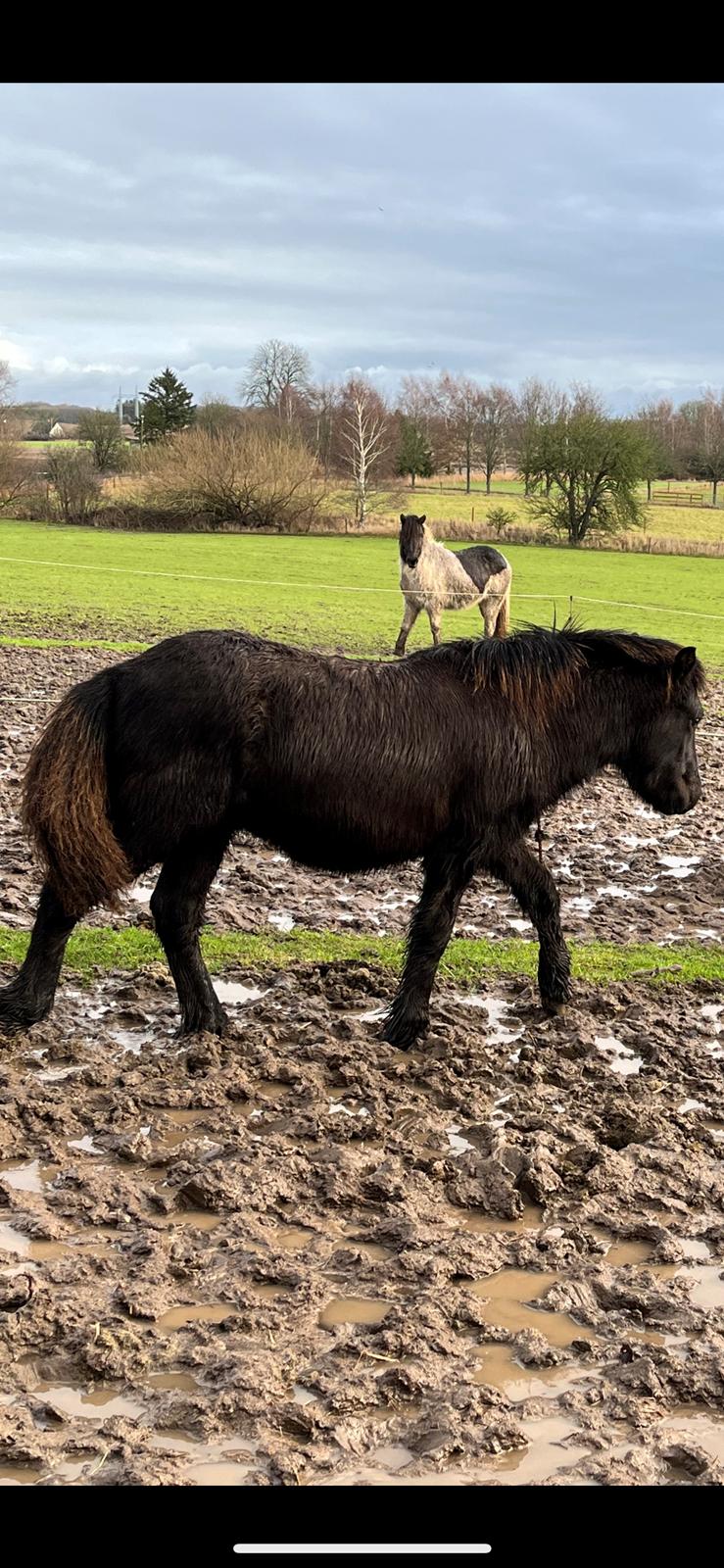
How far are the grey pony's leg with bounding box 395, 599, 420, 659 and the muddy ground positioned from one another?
10.3m

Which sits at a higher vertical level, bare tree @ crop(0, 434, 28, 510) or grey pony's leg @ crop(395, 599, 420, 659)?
bare tree @ crop(0, 434, 28, 510)

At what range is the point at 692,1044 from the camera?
5.12 meters

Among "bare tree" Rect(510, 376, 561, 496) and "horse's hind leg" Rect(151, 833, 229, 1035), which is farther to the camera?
"bare tree" Rect(510, 376, 561, 496)

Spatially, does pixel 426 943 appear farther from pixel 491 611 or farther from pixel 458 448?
pixel 458 448

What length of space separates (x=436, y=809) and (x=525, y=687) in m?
0.66

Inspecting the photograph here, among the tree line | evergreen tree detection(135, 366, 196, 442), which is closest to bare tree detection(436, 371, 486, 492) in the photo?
the tree line

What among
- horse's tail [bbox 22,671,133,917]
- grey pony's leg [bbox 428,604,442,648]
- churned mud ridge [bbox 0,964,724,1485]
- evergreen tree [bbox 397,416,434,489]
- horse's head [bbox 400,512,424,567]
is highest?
evergreen tree [bbox 397,416,434,489]

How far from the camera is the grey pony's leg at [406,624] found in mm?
15805

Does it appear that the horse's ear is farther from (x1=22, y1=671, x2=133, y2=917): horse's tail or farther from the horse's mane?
(x1=22, y1=671, x2=133, y2=917): horse's tail

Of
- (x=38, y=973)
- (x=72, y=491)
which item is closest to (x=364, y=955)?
(x=38, y=973)

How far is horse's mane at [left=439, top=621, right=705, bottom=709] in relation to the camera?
5266 millimetres

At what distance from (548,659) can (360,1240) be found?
2.68 m

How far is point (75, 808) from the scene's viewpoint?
185 inches

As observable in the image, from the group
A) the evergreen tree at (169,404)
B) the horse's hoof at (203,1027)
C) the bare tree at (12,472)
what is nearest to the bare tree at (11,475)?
the bare tree at (12,472)
